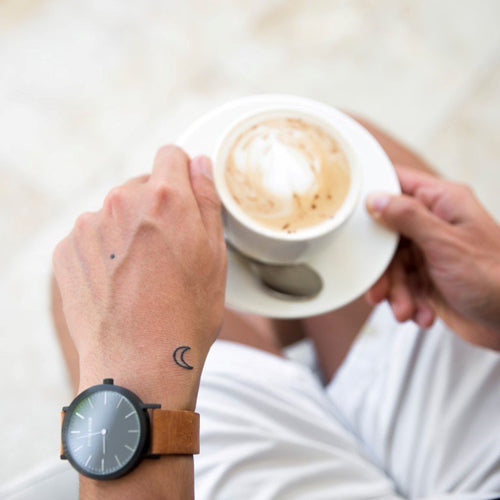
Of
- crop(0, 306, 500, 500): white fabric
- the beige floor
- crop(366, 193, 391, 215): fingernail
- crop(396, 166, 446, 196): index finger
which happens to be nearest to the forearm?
crop(0, 306, 500, 500): white fabric

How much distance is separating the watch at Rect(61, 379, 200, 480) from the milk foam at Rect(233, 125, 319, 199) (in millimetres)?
292

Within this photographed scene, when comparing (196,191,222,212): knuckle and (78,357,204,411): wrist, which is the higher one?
(196,191,222,212): knuckle

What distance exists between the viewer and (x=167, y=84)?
139cm

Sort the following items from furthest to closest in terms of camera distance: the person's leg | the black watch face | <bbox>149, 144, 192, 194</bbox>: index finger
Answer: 1. the person's leg
2. <bbox>149, 144, 192, 194</bbox>: index finger
3. the black watch face

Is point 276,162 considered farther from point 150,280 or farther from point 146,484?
point 146,484

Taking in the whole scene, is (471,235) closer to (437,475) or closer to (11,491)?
(437,475)

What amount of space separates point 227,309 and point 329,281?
0.76ft

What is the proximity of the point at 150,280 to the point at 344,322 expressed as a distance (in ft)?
1.44

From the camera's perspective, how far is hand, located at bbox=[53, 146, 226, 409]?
1.70 feet

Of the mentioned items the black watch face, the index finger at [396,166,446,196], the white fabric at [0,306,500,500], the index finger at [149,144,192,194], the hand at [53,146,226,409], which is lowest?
the white fabric at [0,306,500,500]

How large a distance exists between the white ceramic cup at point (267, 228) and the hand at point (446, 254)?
0.07m

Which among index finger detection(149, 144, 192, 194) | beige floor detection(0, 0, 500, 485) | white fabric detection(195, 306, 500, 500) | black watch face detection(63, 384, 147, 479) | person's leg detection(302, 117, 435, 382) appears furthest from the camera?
beige floor detection(0, 0, 500, 485)

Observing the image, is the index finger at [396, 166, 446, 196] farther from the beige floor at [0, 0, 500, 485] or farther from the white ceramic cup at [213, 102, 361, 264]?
the beige floor at [0, 0, 500, 485]

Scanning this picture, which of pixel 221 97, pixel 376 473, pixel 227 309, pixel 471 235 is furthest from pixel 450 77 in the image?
pixel 376 473
